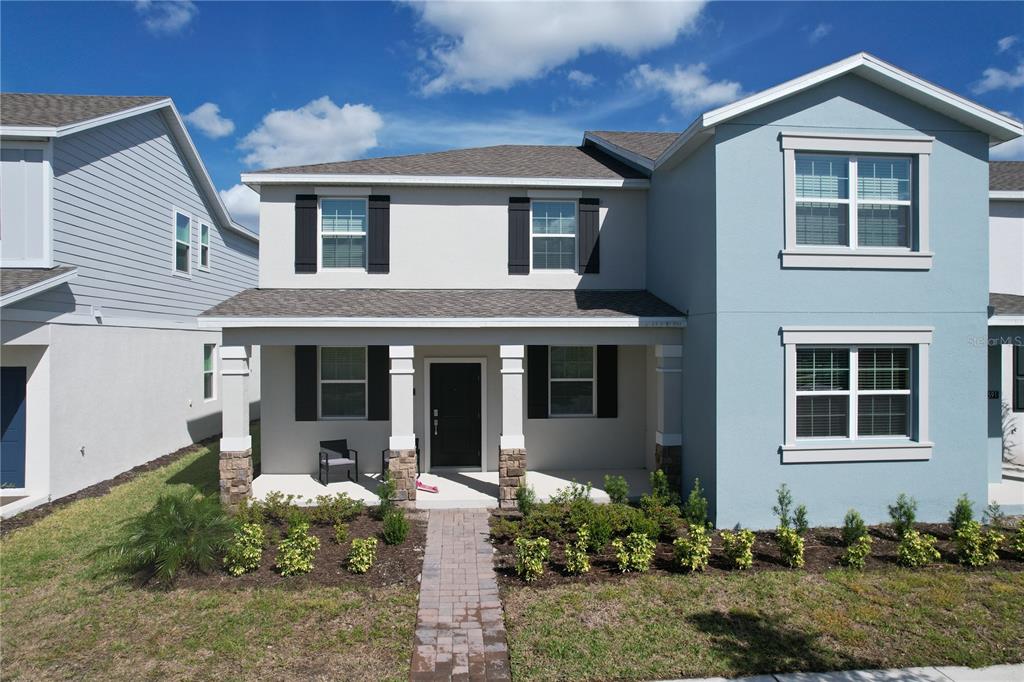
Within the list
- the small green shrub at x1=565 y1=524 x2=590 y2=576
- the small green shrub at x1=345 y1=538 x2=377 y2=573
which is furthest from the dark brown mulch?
the small green shrub at x1=565 y1=524 x2=590 y2=576

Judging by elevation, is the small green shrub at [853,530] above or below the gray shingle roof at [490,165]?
below

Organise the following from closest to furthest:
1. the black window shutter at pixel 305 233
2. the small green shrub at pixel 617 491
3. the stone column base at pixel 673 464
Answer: the small green shrub at pixel 617 491, the stone column base at pixel 673 464, the black window shutter at pixel 305 233

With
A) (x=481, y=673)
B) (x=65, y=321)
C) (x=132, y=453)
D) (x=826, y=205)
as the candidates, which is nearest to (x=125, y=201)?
(x=65, y=321)

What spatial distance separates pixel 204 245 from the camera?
1688 cm

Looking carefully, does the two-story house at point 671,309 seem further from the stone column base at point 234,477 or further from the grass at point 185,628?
the grass at point 185,628

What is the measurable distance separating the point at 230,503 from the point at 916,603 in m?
9.39

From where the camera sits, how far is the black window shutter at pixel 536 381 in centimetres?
1219

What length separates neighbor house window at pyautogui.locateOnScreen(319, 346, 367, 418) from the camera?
1212 centimetres

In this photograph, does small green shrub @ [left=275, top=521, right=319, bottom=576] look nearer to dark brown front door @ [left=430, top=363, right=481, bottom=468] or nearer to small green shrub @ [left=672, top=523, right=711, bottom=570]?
small green shrub @ [left=672, top=523, right=711, bottom=570]

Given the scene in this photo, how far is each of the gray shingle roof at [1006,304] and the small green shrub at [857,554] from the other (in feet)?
16.6

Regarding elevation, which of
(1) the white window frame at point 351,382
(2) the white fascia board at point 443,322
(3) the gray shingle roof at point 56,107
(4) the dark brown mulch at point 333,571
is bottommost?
(4) the dark brown mulch at point 333,571

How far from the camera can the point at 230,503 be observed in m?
9.95

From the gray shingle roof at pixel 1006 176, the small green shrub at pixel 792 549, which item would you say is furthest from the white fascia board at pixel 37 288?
the gray shingle roof at pixel 1006 176

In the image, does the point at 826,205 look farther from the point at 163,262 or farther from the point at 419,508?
the point at 163,262
